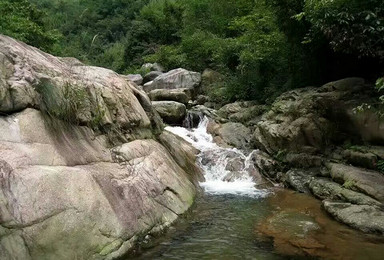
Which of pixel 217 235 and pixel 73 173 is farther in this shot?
pixel 217 235

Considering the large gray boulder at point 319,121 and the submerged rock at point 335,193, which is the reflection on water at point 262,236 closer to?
the submerged rock at point 335,193

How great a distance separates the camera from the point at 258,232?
20.3ft

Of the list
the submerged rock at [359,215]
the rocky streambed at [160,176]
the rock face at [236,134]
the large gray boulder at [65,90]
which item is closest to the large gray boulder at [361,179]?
the rocky streambed at [160,176]

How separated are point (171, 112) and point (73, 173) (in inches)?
366

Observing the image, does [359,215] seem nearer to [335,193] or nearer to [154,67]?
[335,193]

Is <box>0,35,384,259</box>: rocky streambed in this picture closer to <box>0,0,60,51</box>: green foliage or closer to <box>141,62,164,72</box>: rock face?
<box>0,0,60,51</box>: green foliage

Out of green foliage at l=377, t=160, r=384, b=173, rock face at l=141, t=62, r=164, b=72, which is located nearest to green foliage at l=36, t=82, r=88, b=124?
green foliage at l=377, t=160, r=384, b=173

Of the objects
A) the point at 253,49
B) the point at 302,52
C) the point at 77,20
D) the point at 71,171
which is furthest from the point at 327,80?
the point at 77,20

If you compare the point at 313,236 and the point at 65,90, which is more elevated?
the point at 65,90

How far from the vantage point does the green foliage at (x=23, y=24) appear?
12586mm

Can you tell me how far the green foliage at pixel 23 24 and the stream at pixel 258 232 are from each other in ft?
28.3

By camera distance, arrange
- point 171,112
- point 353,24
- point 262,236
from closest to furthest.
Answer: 1. point 262,236
2. point 353,24
3. point 171,112

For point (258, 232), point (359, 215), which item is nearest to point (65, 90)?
point (258, 232)

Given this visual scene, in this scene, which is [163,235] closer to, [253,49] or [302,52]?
[302,52]
